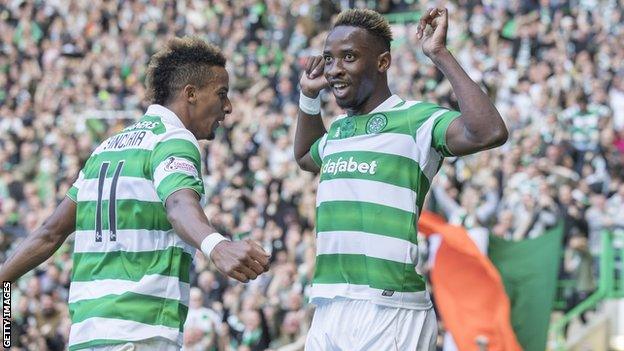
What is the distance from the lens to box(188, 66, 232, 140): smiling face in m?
6.31

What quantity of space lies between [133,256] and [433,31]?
1.79 meters

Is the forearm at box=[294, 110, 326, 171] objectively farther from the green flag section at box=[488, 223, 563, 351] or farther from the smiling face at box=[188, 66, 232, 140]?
the green flag section at box=[488, 223, 563, 351]

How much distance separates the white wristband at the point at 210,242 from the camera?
5.06 m

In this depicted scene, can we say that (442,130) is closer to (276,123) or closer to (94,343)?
(94,343)

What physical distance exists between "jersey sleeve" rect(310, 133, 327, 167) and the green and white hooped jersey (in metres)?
0.47

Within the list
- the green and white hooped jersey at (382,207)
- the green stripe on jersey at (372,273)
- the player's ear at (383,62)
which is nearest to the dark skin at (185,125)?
the green and white hooped jersey at (382,207)

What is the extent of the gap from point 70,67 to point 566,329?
514 inches

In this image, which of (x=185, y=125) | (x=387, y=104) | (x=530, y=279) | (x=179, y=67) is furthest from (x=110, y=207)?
(x=530, y=279)

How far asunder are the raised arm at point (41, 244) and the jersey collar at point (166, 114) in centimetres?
65

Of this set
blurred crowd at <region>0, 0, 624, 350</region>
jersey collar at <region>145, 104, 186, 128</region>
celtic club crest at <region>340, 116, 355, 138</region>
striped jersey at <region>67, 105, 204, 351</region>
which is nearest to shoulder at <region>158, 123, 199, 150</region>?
striped jersey at <region>67, 105, 204, 351</region>

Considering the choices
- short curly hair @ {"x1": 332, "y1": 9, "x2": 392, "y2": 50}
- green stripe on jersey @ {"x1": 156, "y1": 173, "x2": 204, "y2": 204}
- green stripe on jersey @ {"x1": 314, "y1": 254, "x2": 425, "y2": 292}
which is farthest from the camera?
short curly hair @ {"x1": 332, "y1": 9, "x2": 392, "y2": 50}

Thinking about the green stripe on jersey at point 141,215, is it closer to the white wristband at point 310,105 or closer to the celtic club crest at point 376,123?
the celtic club crest at point 376,123

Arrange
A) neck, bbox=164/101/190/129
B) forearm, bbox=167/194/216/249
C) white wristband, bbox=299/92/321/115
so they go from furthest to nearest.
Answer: white wristband, bbox=299/92/321/115 < neck, bbox=164/101/190/129 < forearm, bbox=167/194/216/249

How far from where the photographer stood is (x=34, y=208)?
797 inches
